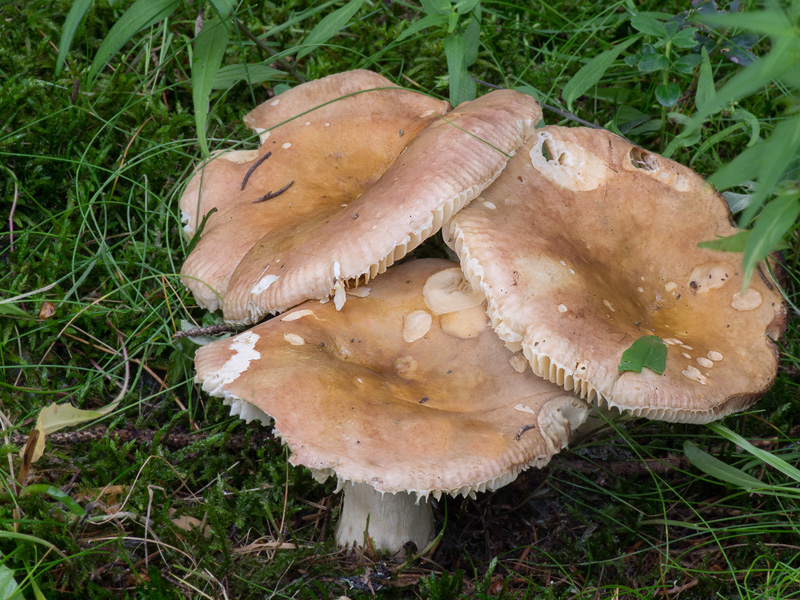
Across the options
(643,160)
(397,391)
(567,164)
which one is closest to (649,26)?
(643,160)

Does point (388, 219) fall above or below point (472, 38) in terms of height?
below

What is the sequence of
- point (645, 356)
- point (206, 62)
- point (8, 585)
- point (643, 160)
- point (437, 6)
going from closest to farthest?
point (8, 585), point (645, 356), point (206, 62), point (437, 6), point (643, 160)

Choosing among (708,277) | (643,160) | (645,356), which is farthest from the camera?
(643,160)

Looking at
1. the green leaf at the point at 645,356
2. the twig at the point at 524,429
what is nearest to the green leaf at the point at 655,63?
the green leaf at the point at 645,356

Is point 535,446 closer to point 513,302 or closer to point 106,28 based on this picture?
point 513,302

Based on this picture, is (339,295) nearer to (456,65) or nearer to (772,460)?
(456,65)

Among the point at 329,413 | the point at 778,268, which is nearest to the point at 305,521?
the point at 329,413

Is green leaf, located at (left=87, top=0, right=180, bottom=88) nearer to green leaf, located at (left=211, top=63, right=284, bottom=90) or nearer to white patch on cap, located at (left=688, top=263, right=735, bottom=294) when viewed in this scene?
green leaf, located at (left=211, top=63, right=284, bottom=90)
